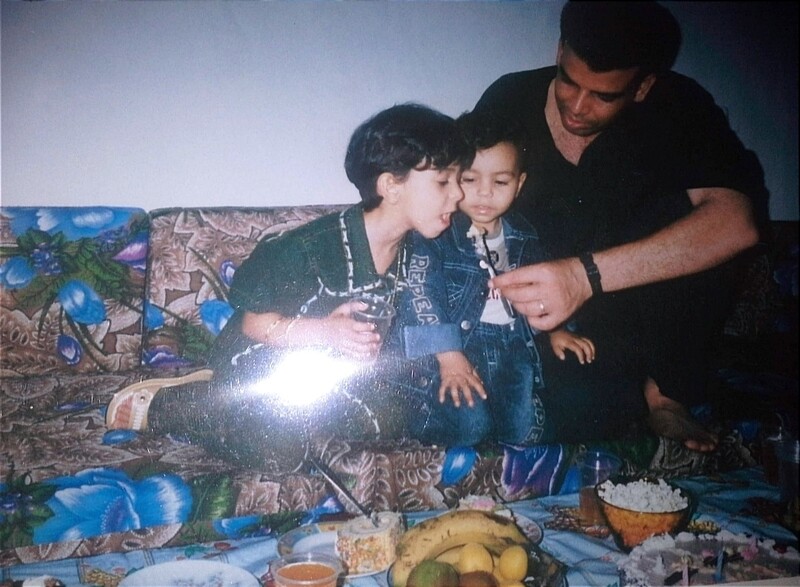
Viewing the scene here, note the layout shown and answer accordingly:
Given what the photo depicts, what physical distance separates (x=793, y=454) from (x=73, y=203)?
178 centimetres

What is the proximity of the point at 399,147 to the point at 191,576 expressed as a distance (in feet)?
3.38

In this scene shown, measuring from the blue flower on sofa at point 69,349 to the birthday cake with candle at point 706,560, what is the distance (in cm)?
130

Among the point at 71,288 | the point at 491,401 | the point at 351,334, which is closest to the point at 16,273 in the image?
the point at 71,288

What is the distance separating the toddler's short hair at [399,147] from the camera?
1.50m

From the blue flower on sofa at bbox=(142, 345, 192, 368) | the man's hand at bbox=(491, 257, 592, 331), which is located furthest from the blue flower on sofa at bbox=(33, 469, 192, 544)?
the man's hand at bbox=(491, 257, 592, 331)

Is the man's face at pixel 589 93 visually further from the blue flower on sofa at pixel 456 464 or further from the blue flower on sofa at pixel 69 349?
the blue flower on sofa at pixel 69 349

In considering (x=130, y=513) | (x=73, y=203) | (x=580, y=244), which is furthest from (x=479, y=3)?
(x=130, y=513)

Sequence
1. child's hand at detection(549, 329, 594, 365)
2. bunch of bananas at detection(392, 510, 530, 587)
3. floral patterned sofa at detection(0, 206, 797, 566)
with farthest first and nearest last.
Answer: child's hand at detection(549, 329, 594, 365) → floral patterned sofa at detection(0, 206, 797, 566) → bunch of bananas at detection(392, 510, 530, 587)

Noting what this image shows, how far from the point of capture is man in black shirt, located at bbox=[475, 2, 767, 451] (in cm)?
157

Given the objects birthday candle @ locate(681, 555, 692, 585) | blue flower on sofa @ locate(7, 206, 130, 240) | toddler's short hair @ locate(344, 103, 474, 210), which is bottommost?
birthday candle @ locate(681, 555, 692, 585)

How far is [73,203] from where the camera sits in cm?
149

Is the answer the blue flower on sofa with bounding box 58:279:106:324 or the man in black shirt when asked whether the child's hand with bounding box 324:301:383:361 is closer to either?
the man in black shirt

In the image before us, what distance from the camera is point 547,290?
1.59m

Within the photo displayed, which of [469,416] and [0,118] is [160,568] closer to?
[469,416]
